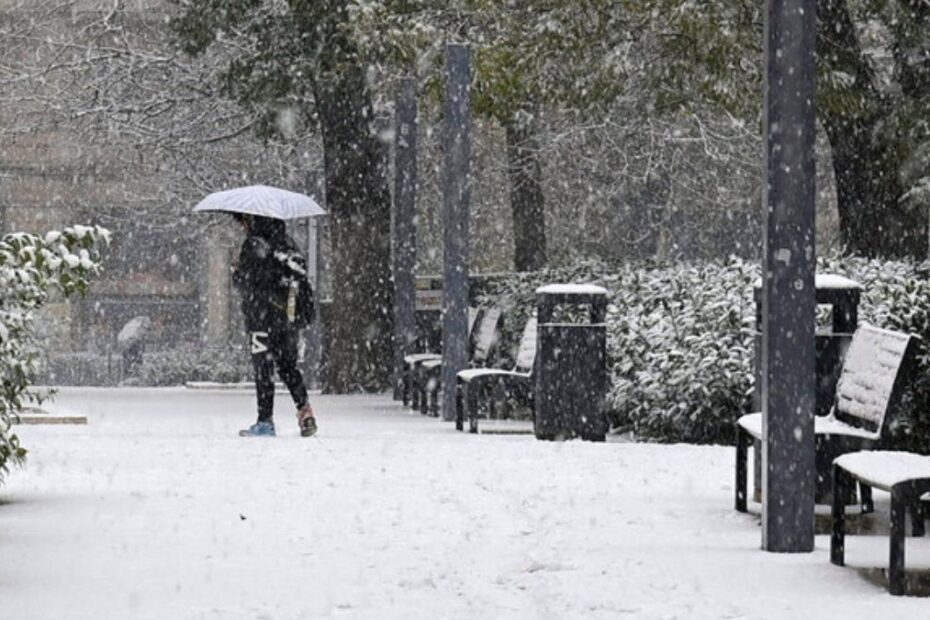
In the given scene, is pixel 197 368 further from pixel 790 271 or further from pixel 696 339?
pixel 790 271

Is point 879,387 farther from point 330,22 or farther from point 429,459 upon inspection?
point 330,22

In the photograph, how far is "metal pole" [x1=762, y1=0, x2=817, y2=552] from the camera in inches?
354

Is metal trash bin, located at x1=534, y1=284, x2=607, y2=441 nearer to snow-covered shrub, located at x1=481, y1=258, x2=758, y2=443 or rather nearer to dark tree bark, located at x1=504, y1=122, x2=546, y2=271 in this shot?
snow-covered shrub, located at x1=481, y1=258, x2=758, y2=443

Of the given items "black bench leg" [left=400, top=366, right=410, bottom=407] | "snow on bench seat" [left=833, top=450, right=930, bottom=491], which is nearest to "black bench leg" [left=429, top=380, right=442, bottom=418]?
"black bench leg" [left=400, top=366, right=410, bottom=407]

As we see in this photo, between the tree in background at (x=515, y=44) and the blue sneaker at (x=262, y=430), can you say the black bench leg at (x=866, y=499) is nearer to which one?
the blue sneaker at (x=262, y=430)

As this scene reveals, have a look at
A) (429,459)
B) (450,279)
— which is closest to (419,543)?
(429,459)

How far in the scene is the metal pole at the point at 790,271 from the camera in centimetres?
899

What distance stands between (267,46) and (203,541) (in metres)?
17.3

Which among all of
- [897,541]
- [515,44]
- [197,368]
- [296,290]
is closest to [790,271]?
[897,541]

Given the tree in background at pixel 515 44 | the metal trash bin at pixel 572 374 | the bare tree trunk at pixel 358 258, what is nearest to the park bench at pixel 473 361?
the tree in background at pixel 515 44

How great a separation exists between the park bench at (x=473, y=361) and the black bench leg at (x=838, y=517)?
1161cm

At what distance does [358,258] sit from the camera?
89.4ft

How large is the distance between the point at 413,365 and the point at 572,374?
5988 millimetres

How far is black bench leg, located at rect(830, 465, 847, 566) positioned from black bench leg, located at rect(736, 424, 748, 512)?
1893 millimetres
